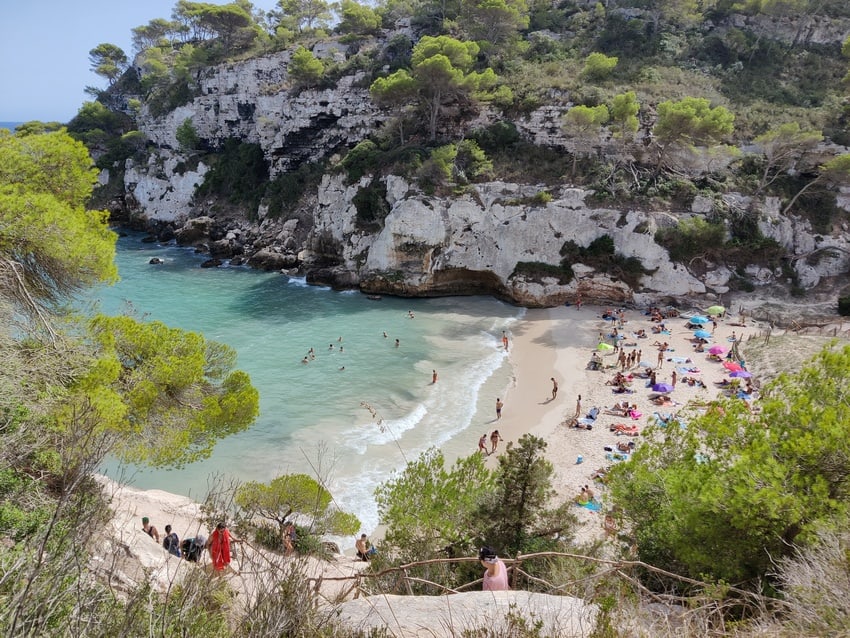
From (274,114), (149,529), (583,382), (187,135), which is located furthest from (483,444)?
(187,135)

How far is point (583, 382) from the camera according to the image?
19.4m

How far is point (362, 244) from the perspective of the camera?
31.4 meters

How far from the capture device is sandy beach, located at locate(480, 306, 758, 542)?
14555 millimetres

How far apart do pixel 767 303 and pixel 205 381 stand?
1115 inches

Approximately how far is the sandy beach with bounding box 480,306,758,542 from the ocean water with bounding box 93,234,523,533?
1.26 m

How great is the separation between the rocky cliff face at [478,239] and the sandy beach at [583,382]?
100 inches

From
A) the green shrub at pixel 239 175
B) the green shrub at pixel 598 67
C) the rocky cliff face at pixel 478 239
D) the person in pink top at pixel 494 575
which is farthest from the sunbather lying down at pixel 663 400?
the green shrub at pixel 239 175

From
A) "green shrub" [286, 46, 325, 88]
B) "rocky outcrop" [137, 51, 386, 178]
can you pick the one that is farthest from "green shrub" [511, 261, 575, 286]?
"green shrub" [286, 46, 325, 88]

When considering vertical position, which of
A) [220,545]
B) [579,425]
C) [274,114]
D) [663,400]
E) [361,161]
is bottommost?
[579,425]

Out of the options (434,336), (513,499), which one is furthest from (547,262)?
(513,499)

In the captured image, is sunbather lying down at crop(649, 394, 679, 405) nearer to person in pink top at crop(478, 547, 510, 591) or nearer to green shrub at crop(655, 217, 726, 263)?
green shrub at crop(655, 217, 726, 263)

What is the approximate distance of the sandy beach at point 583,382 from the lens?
14555 mm

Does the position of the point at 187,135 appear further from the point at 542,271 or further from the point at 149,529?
the point at 149,529

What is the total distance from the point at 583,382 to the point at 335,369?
426 inches
